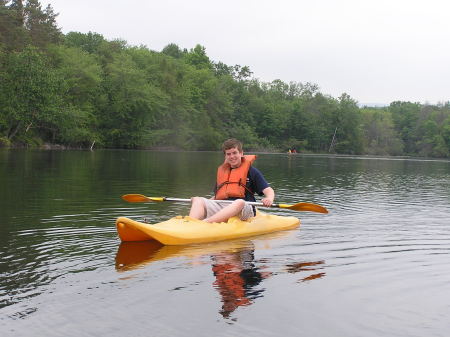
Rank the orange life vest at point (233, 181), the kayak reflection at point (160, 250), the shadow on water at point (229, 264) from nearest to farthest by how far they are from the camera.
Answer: the shadow on water at point (229, 264) → the kayak reflection at point (160, 250) → the orange life vest at point (233, 181)

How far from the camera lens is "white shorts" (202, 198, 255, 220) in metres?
8.76

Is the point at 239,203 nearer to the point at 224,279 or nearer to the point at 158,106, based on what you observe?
the point at 224,279

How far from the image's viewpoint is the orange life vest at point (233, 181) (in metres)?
8.97

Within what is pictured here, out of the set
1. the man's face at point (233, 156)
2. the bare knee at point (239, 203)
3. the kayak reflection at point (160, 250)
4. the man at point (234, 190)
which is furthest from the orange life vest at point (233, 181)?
the kayak reflection at point (160, 250)

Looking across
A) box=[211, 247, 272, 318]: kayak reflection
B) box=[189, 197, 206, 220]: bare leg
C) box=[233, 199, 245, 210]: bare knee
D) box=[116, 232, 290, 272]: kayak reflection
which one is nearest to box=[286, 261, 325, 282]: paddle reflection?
box=[211, 247, 272, 318]: kayak reflection

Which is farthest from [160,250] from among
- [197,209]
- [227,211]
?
[227,211]

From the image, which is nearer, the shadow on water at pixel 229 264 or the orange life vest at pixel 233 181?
the shadow on water at pixel 229 264

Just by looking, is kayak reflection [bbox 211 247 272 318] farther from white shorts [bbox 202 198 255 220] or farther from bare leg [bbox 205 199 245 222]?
white shorts [bbox 202 198 255 220]

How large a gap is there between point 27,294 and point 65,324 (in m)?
0.94

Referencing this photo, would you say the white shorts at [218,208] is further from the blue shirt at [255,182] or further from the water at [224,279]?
the water at [224,279]

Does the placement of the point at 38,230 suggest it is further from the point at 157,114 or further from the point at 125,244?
the point at 157,114

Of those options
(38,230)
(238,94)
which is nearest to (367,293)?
(38,230)

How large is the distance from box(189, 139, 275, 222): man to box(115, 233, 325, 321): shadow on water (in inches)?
21.8

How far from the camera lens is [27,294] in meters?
5.26
